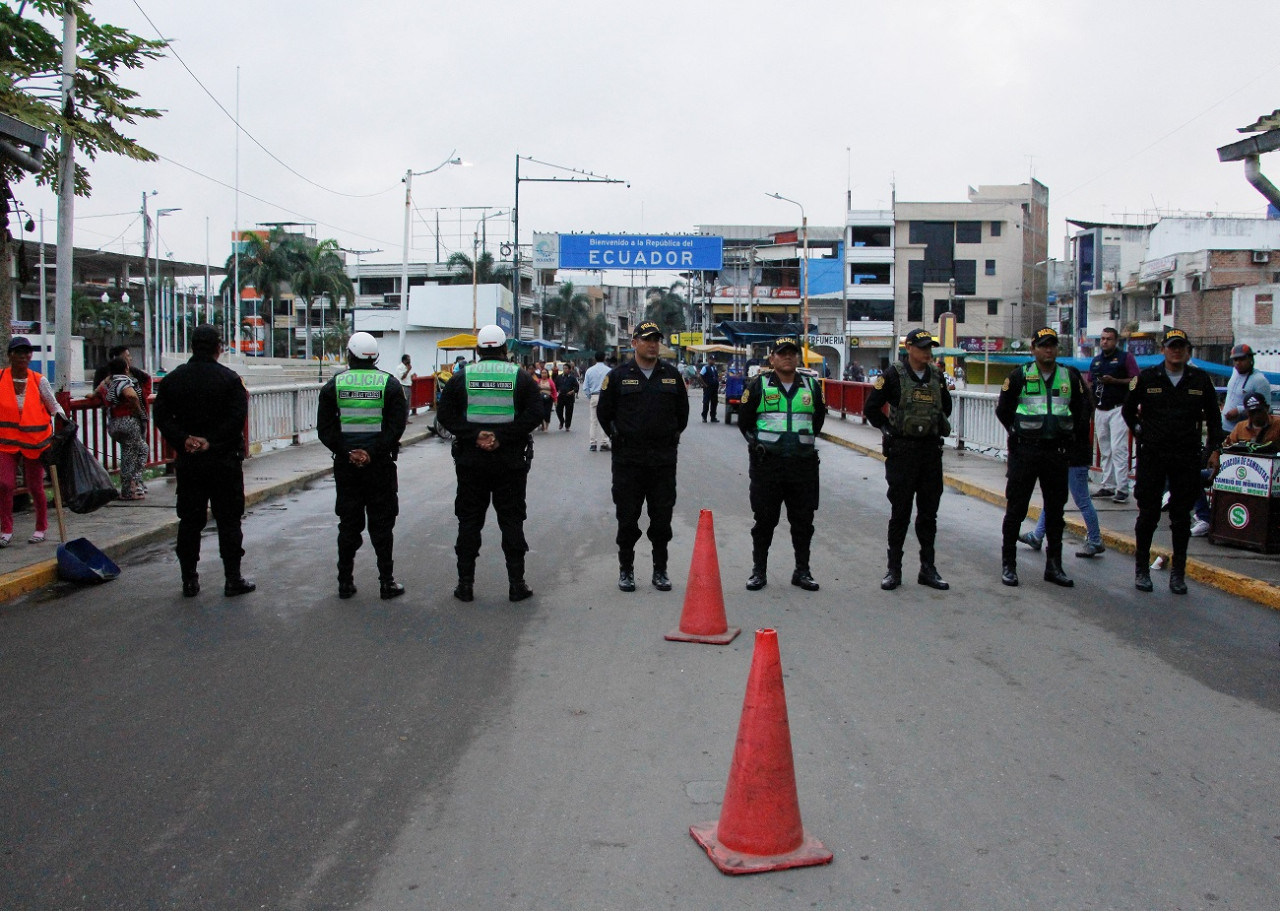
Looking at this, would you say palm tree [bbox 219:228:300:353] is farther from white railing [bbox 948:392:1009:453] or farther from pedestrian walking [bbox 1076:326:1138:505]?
pedestrian walking [bbox 1076:326:1138:505]

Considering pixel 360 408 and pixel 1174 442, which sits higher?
pixel 360 408

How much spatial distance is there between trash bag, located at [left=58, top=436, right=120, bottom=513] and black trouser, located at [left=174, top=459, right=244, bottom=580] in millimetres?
2085

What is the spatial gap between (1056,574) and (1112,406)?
3.93 meters

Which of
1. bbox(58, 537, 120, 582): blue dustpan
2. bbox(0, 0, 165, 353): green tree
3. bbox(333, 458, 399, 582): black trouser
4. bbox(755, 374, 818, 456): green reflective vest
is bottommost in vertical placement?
bbox(58, 537, 120, 582): blue dustpan

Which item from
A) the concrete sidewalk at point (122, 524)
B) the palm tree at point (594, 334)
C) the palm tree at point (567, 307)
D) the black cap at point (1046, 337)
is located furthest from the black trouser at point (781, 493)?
the palm tree at point (594, 334)

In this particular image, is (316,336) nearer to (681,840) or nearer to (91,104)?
(91,104)

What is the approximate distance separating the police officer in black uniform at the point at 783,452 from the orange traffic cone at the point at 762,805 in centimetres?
407

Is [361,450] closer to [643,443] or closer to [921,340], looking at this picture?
[643,443]

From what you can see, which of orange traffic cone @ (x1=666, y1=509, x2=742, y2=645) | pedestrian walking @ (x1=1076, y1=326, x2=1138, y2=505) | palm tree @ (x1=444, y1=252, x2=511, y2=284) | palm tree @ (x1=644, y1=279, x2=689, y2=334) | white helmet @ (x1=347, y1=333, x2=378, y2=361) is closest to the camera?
orange traffic cone @ (x1=666, y1=509, x2=742, y2=645)

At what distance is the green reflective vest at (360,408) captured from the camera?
738cm

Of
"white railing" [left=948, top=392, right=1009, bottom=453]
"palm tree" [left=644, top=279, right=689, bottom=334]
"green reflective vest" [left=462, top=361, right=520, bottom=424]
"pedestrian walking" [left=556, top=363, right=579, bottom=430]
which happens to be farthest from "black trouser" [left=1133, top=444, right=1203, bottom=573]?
"palm tree" [left=644, top=279, right=689, bottom=334]

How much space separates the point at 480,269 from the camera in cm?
7556

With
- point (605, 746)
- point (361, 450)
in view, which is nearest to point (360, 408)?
point (361, 450)

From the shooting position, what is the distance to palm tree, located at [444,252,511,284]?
247 feet
